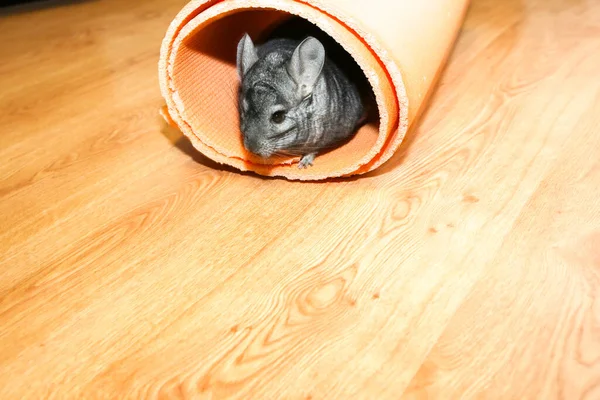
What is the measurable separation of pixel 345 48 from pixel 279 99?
28 cm

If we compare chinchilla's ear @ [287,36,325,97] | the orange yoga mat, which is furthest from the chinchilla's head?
the orange yoga mat

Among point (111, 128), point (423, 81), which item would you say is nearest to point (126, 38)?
point (111, 128)

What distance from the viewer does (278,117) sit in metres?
1.77

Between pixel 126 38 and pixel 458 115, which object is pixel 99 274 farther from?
pixel 126 38

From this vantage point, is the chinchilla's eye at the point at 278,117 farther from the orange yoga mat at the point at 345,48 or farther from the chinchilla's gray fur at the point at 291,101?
the orange yoga mat at the point at 345,48

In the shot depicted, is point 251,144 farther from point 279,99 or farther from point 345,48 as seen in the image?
point 345,48

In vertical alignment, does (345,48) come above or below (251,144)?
above

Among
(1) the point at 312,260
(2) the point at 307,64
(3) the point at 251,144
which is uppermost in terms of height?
(2) the point at 307,64

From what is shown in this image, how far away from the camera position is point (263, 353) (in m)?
1.30

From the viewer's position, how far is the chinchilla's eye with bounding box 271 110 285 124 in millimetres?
1766

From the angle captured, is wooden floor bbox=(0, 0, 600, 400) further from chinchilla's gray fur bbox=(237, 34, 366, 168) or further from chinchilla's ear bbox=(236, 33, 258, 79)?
chinchilla's ear bbox=(236, 33, 258, 79)

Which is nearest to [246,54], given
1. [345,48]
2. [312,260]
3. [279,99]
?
[279,99]

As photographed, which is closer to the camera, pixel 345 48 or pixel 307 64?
pixel 345 48

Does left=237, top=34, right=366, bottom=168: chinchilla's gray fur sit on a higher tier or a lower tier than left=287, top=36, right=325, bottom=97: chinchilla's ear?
lower
